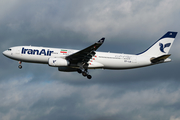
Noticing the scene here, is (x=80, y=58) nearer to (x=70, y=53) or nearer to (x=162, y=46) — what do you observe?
(x=70, y=53)

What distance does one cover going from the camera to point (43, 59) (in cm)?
4528

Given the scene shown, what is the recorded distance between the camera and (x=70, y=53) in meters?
46.1

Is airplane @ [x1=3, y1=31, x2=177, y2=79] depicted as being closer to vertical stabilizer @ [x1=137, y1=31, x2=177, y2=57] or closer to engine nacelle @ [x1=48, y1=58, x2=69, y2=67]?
engine nacelle @ [x1=48, y1=58, x2=69, y2=67]

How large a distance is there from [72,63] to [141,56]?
39.5 feet

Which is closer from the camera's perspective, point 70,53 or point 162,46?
point 70,53

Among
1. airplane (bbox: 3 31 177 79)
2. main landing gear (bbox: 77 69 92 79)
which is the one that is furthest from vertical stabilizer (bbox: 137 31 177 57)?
main landing gear (bbox: 77 69 92 79)

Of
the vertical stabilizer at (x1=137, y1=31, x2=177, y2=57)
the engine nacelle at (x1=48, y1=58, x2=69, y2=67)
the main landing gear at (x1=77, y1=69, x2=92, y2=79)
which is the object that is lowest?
the main landing gear at (x1=77, y1=69, x2=92, y2=79)

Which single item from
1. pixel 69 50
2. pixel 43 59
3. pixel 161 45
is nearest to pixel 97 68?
pixel 69 50

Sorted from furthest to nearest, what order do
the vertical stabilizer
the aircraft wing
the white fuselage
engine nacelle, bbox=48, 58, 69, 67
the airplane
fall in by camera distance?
1. the vertical stabilizer
2. the white fuselage
3. the airplane
4. engine nacelle, bbox=48, 58, 69, 67
5. the aircraft wing

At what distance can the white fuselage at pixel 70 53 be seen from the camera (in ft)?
149

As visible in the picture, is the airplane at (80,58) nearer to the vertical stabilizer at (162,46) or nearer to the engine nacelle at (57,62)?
the engine nacelle at (57,62)

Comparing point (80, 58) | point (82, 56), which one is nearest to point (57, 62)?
point (80, 58)

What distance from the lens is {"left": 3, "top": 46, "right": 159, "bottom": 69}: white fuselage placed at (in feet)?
149

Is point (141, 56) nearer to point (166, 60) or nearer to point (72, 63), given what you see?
point (166, 60)
